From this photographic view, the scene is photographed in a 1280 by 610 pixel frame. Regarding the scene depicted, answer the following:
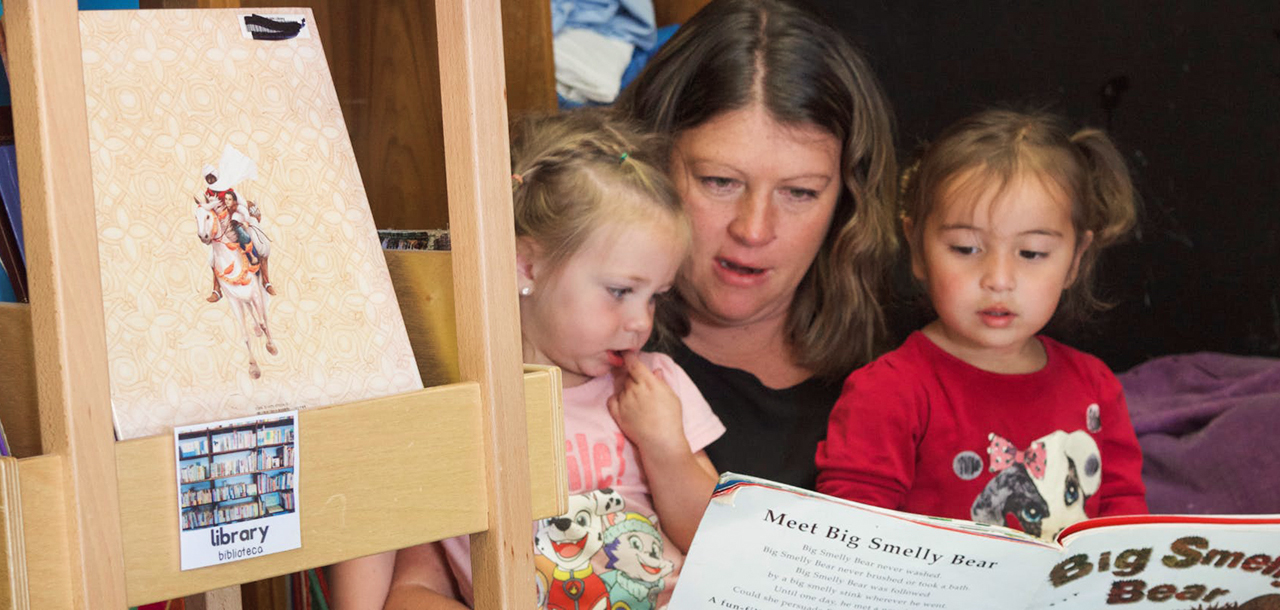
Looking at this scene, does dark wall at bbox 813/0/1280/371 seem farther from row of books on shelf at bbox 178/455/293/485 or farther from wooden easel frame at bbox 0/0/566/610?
row of books on shelf at bbox 178/455/293/485

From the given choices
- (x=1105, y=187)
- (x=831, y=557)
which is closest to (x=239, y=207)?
(x=831, y=557)

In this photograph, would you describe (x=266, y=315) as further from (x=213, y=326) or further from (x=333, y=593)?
(x=333, y=593)

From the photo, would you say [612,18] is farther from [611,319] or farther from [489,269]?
[489,269]

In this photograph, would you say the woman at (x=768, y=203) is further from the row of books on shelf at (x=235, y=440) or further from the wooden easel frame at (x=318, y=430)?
the row of books on shelf at (x=235, y=440)

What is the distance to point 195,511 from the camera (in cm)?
74

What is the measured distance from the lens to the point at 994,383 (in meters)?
1.51

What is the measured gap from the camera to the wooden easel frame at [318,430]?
2.21 feet

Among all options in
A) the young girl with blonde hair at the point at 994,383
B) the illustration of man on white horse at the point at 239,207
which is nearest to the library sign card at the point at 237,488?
the illustration of man on white horse at the point at 239,207

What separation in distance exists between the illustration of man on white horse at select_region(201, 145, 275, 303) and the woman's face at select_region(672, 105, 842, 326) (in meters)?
0.79

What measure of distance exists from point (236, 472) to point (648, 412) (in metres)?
0.66

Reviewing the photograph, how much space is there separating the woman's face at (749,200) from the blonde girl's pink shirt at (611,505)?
0.15 metres

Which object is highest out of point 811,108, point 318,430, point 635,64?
point 635,64

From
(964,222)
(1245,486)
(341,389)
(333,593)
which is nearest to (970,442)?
(964,222)

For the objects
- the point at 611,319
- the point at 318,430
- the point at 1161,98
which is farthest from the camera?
the point at 1161,98
